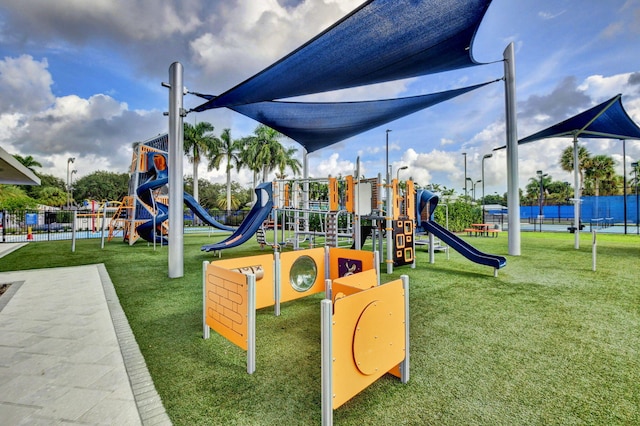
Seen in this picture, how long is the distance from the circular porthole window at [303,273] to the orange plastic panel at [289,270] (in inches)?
1.8

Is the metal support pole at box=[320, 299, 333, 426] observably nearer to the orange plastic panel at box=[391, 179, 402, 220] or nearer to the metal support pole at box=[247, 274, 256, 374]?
the metal support pole at box=[247, 274, 256, 374]

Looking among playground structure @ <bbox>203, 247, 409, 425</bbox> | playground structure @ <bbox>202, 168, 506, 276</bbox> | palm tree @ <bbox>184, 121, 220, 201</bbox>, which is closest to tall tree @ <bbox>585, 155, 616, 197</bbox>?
playground structure @ <bbox>202, 168, 506, 276</bbox>

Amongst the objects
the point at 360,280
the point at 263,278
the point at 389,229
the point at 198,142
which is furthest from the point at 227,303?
the point at 198,142

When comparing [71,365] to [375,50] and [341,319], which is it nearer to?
[341,319]

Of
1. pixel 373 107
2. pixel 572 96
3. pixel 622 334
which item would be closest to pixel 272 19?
pixel 373 107

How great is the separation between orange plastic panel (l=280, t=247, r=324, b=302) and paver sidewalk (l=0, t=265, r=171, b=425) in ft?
6.37

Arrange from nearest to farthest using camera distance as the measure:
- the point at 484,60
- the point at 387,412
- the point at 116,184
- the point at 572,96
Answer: the point at 387,412, the point at 484,60, the point at 572,96, the point at 116,184

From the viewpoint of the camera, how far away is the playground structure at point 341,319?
1.89 metres

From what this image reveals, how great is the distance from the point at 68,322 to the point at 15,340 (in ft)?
1.93

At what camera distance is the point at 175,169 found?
21.1 feet

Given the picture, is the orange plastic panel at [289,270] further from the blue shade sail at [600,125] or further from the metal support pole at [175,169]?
the blue shade sail at [600,125]

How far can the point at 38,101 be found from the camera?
2755 cm

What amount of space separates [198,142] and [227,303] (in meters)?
29.2

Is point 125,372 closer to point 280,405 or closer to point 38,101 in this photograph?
point 280,405
